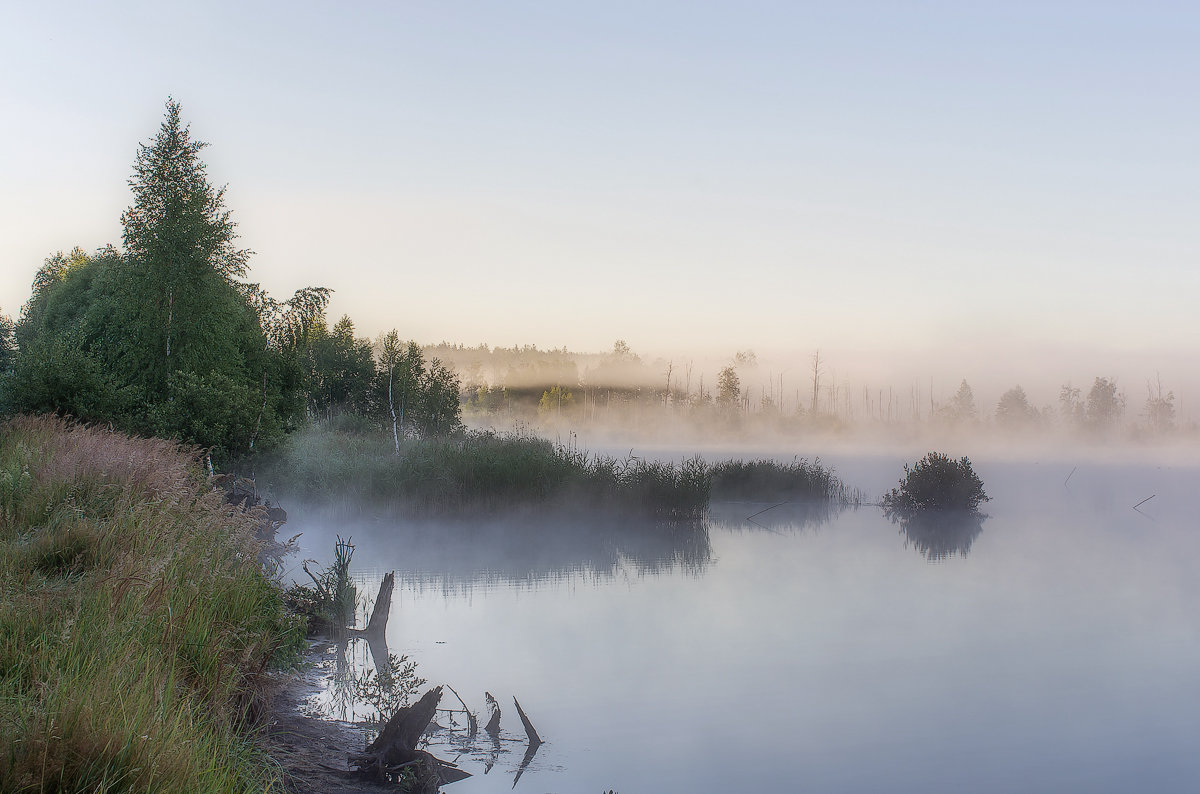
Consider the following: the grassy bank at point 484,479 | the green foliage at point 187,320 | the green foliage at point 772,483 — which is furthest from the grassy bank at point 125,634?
the green foliage at point 772,483

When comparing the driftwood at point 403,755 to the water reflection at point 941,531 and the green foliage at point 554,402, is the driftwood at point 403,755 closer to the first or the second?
the water reflection at point 941,531

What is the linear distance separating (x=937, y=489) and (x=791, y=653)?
814 inches

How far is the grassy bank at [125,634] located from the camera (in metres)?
3.44

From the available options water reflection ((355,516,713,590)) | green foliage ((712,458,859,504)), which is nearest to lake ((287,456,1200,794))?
water reflection ((355,516,713,590))

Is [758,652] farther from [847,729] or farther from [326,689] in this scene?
[326,689]

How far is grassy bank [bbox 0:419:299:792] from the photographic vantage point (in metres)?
3.44

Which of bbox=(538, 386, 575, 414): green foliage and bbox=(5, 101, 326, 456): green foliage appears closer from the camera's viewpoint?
bbox=(5, 101, 326, 456): green foliage

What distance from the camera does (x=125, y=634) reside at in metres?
4.64

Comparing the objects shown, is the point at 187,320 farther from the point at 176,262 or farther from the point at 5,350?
the point at 5,350

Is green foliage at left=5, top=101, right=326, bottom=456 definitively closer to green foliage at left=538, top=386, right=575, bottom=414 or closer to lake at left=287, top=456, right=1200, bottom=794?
lake at left=287, top=456, right=1200, bottom=794

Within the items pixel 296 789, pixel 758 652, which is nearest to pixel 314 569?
pixel 758 652

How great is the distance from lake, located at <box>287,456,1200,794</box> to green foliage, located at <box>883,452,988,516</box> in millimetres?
6293

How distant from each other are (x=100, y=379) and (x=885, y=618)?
1530cm

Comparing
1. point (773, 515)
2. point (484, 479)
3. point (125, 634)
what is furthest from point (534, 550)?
point (125, 634)
